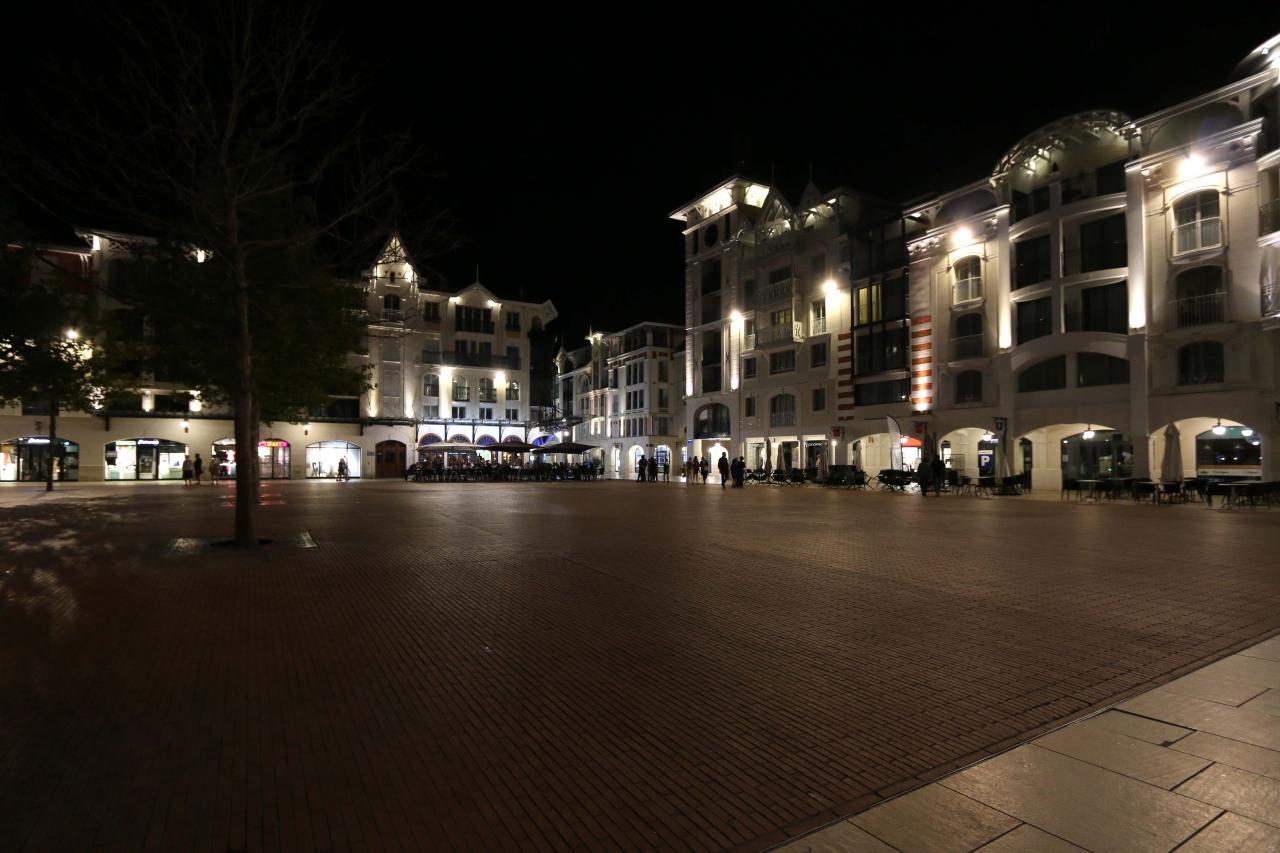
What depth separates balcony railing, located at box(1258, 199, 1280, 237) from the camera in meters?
22.6

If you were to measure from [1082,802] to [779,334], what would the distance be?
1654 inches

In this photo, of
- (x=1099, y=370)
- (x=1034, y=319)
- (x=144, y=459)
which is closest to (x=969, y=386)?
(x=1034, y=319)

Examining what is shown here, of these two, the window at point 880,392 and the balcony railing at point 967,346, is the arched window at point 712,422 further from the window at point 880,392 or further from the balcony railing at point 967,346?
the balcony railing at point 967,346

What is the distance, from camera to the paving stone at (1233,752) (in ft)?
11.4

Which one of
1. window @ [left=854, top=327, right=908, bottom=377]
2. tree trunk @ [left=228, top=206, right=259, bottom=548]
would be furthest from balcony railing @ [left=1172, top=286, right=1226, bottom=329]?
tree trunk @ [left=228, top=206, right=259, bottom=548]

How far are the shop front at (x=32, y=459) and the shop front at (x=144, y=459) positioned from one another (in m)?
1.93

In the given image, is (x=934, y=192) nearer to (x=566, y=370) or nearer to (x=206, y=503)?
(x=206, y=503)

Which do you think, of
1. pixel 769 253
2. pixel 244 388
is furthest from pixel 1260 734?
pixel 769 253

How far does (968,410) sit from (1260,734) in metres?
31.4

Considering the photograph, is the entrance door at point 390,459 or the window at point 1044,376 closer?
the window at point 1044,376

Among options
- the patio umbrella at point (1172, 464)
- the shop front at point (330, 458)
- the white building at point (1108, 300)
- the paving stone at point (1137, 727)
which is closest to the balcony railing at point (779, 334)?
the white building at point (1108, 300)

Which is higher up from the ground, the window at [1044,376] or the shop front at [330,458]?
the window at [1044,376]

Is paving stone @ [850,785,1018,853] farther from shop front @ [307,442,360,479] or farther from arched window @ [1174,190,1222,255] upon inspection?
shop front @ [307,442,360,479]

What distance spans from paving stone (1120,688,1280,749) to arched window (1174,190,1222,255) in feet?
88.6
